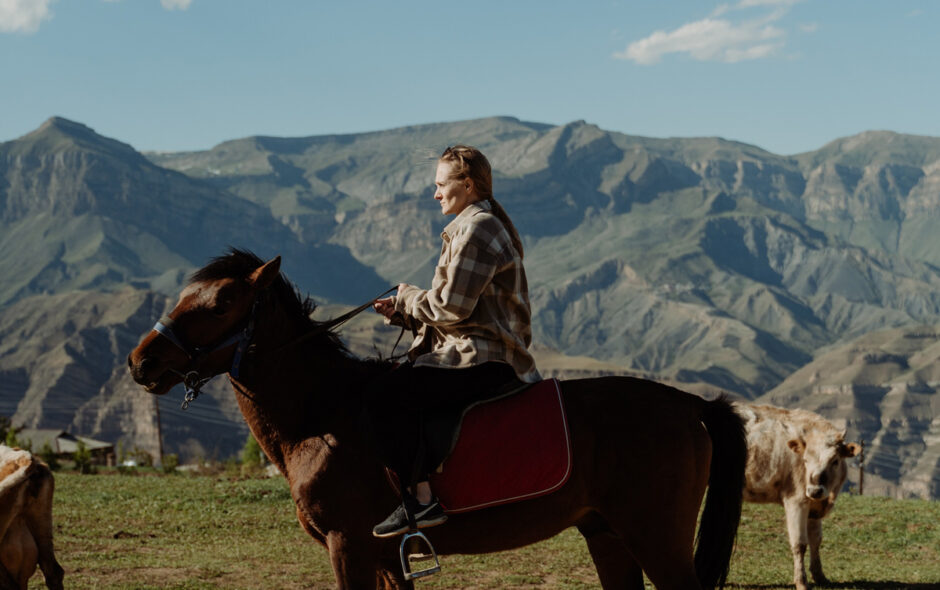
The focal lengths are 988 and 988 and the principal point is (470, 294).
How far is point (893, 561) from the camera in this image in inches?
548

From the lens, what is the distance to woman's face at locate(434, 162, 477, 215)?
21.1ft

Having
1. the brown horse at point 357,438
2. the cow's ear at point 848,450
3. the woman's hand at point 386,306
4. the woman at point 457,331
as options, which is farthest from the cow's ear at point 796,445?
the woman's hand at point 386,306

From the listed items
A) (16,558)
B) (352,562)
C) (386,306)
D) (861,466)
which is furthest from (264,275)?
(861,466)

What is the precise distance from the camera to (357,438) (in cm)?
609

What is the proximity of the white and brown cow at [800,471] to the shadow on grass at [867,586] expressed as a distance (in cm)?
25

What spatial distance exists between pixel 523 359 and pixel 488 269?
696 mm

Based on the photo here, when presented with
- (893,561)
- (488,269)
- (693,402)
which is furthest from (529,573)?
(488,269)

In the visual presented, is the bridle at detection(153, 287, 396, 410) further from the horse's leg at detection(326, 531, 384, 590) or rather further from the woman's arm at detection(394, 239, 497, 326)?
the horse's leg at detection(326, 531, 384, 590)

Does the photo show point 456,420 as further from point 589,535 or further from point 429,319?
point 589,535

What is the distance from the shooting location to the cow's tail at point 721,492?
6566 mm

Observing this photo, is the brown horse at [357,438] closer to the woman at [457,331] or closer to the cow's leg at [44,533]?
the woman at [457,331]

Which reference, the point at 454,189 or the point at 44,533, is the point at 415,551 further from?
the point at 44,533

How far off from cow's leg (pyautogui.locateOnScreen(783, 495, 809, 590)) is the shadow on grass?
43 cm

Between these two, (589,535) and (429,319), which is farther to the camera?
(589,535)
